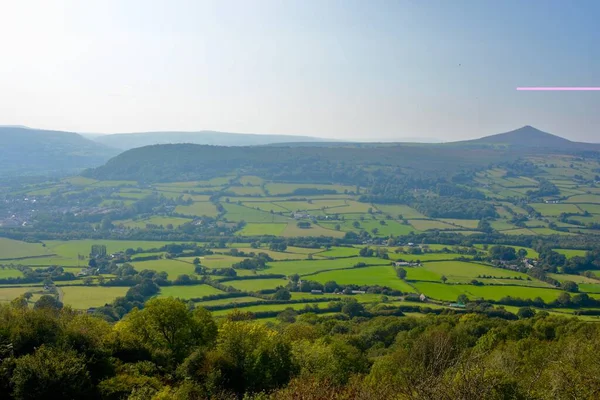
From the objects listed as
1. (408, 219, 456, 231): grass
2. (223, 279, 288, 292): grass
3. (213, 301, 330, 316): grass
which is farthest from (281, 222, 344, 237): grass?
(213, 301, 330, 316): grass

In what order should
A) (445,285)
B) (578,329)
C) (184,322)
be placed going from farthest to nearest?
1. (445,285)
2. (578,329)
3. (184,322)

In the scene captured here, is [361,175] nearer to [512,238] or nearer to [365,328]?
[512,238]

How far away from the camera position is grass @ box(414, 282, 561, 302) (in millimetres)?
49438

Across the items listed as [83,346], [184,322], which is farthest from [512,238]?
[83,346]

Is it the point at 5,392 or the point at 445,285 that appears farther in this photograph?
the point at 445,285

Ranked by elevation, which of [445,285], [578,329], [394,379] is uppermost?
[394,379]

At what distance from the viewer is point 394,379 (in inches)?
715

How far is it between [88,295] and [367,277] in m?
29.3

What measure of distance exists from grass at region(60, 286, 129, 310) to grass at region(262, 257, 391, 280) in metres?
17.3

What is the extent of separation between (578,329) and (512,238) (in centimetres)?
5787

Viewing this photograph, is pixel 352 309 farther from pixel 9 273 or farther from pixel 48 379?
pixel 9 273

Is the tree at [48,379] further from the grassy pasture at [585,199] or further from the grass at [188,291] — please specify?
the grassy pasture at [585,199]

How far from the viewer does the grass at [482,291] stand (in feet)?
162

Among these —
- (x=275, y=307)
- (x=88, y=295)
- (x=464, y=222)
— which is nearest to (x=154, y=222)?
(x=88, y=295)
